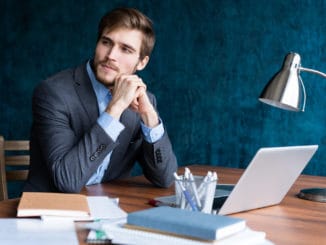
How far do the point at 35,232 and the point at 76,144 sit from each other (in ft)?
2.31

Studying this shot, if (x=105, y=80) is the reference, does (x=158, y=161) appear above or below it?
below

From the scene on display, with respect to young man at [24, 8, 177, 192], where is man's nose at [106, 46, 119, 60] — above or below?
above

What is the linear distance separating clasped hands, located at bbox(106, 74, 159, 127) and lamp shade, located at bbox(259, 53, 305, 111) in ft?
1.51

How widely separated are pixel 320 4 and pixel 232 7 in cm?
54

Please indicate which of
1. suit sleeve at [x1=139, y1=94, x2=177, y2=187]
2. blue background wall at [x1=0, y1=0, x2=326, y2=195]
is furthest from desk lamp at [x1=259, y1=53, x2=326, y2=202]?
blue background wall at [x1=0, y1=0, x2=326, y2=195]

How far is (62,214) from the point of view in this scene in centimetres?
122

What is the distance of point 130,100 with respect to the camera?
6.10 feet

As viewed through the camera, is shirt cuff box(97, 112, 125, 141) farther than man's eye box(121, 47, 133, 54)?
No

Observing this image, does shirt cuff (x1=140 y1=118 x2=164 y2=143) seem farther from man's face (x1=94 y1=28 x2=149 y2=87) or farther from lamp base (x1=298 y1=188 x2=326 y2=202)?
lamp base (x1=298 y1=188 x2=326 y2=202)

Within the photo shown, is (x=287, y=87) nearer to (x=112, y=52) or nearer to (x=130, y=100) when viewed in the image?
(x=130, y=100)

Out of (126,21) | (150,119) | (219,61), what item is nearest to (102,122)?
(150,119)

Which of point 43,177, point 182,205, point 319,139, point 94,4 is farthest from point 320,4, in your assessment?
point 182,205

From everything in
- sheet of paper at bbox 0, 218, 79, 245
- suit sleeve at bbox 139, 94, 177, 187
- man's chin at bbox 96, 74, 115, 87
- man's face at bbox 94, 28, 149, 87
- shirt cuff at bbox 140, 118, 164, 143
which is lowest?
sheet of paper at bbox 0, 218, 79, 245

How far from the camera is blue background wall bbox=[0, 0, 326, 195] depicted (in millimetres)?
3393
